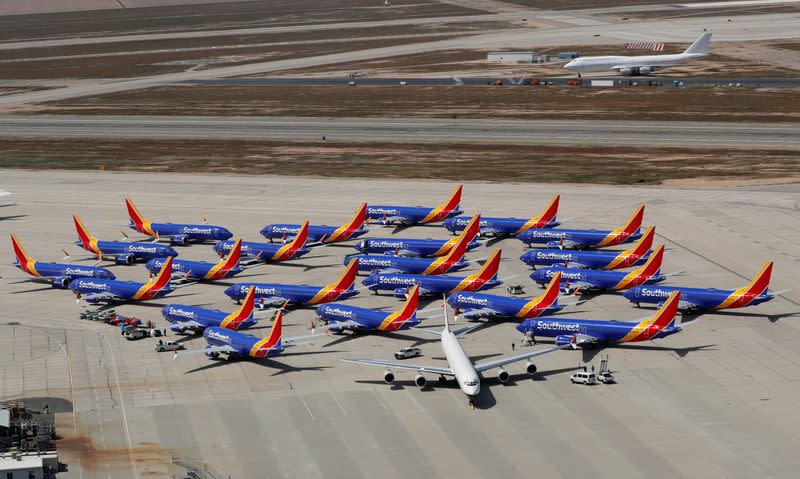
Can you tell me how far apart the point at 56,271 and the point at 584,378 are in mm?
63496

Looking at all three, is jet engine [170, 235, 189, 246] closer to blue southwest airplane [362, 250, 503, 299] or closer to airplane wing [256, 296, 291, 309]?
airplane wing [256, 296, 291, 309]

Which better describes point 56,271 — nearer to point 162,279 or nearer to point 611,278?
point 162,279

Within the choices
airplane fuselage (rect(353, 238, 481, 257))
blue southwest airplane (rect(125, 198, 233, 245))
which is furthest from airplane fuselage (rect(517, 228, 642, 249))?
blue southwest airplane (rect(125, 198, 233, 245))

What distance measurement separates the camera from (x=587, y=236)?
129 m

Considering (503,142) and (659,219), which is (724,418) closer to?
(659,219)

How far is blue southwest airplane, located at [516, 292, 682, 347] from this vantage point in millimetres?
93562

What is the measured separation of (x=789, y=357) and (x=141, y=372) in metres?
56.0

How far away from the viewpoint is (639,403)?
82438 mm

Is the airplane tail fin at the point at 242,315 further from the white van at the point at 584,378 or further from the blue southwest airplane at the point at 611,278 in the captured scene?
the blue southwest airplane at the point at 611,278

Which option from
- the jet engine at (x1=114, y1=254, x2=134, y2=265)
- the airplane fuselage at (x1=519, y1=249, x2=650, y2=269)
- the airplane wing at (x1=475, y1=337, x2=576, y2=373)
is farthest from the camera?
the jet engine at (x1=114, y1=254, x2=134, y2=265)

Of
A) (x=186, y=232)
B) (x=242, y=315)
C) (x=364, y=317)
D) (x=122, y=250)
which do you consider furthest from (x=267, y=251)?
(x=364, y=317)

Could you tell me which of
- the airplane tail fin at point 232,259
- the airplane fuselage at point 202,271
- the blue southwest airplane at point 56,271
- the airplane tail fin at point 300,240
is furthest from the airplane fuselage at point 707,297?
the blue southwest airplane at point 56,271

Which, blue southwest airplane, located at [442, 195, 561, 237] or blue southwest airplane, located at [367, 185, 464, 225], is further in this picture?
blue southwest airplane, located at [367, 185, 464, 225]

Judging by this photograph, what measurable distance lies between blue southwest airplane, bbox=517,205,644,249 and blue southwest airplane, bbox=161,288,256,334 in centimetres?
4290
